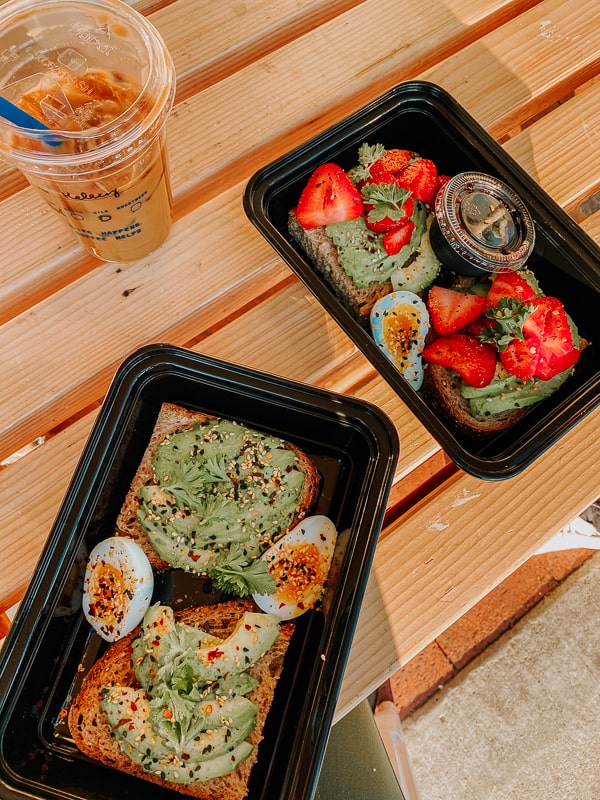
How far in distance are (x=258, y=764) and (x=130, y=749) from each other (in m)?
0.24

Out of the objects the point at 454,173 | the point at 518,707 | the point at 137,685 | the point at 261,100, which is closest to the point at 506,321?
the point at 454,173

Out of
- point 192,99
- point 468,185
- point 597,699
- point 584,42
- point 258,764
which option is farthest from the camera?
point 597,699

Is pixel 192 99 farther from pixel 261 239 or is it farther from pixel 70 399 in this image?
pixel 70 399

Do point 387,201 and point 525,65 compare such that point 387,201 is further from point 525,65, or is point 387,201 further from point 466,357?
point 525,65

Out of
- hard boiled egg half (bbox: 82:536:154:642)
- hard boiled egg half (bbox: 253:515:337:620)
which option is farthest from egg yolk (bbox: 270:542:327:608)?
hard boiled egg half (bbox: 82:536:154:642)

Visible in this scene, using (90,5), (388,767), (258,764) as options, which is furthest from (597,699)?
(90,5)

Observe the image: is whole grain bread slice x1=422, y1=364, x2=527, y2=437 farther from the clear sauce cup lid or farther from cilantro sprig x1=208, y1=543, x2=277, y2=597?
cilantro sprig x1=208, y1=543, x2=277, y2=597

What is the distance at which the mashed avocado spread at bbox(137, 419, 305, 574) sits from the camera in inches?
46.6

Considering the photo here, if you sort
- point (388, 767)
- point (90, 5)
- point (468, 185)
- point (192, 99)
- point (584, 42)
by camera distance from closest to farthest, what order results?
point (90, 5) < point (468, 185) < point (192, 99) < point (584, 42) < point (388, 767)

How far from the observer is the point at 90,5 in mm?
1006

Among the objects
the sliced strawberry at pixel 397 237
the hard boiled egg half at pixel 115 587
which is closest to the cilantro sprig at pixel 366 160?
the sliced strawberry at pixel 397 237

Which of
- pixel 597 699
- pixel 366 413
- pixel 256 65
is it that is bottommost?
pixel 597 699

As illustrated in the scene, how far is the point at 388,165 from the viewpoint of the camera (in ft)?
4.31

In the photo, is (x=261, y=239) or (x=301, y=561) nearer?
(x=301, y=561)
